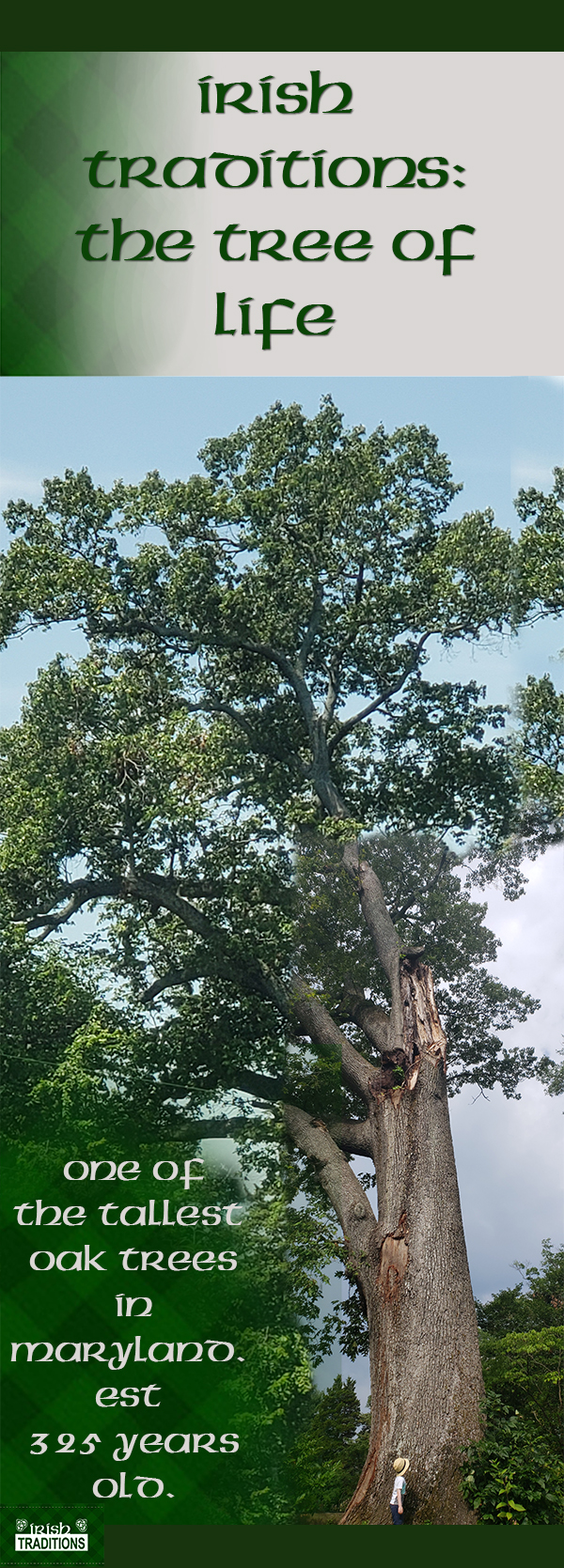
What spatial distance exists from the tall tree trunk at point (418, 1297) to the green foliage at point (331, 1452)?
0.94ft

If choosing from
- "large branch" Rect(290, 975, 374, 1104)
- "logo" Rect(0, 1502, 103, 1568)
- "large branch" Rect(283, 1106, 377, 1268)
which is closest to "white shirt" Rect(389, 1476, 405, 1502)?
"large branch" Rect(283, 1106, 377, 1268)

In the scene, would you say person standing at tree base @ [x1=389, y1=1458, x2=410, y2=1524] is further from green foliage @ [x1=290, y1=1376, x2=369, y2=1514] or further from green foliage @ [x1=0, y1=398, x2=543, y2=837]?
green foliage @ [x1=0, y1=398, x2=543, y2=837]

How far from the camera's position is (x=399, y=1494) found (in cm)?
1159

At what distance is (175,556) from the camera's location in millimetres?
15852

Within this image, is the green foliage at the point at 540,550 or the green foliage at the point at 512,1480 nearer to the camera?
the green foliage at the point at 512,1480

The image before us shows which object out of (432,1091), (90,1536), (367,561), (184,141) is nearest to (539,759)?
(367,561)

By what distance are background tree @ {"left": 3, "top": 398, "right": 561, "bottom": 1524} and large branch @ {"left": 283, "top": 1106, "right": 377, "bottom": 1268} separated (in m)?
0.02

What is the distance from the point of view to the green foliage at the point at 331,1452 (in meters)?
12.1

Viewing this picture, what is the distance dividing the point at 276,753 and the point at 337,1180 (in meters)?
4.44

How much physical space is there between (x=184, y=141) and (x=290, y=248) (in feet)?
4.48

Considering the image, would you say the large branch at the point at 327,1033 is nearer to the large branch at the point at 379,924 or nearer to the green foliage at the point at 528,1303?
the large branch at the point at 379,924

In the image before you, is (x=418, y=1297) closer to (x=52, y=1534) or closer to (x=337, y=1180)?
(x=337, y=1180)

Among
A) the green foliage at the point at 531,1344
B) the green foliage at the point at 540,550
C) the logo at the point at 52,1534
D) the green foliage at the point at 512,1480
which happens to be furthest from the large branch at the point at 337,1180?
the green foliage at the point at 540,550

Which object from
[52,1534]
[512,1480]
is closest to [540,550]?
[512,1480]
